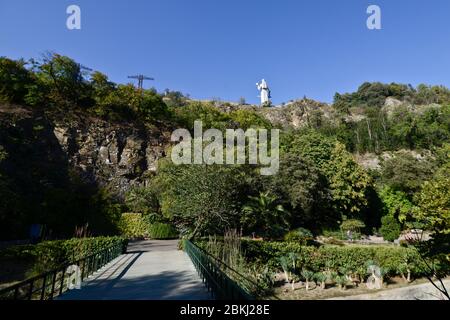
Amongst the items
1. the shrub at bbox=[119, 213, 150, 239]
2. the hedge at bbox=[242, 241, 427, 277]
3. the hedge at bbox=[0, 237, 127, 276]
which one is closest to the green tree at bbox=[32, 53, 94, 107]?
the shrub at bbox=[119, 213, 150, 239]

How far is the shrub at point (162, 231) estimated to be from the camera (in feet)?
97.6

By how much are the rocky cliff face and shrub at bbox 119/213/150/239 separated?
14.0 feet

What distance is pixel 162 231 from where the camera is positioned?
2978 cm

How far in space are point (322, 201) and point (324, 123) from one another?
133 feet

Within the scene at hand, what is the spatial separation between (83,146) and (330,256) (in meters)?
29.7

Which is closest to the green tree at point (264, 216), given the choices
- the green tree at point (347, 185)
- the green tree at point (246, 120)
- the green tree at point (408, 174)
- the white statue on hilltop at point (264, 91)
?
the green tree at point (347, 185)

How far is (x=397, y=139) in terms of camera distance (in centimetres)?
5634

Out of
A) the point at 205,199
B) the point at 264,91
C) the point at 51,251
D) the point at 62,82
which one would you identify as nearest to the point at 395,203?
the point at 205,199

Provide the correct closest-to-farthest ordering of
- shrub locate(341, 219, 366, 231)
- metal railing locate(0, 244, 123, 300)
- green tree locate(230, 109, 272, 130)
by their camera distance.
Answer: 1. metal railing locate(0, 244, 123, 300)
2. shrub locate(341, 219, 366, 231)
3. green tree locate(230, 109, 272, 130)

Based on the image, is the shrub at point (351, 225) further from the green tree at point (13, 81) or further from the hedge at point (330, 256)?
the green tree at point (13, 81)

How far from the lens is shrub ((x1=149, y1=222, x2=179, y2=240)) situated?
1171 inches

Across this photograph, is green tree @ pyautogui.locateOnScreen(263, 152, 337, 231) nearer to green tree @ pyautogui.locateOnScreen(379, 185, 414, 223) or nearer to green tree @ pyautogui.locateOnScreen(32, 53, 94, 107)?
green tree @ pyautogui.locateOnScreen(379, 185, 414, 223)

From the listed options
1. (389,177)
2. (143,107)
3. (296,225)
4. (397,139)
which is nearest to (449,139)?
(397,139)
